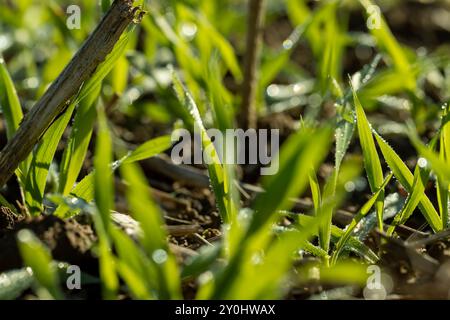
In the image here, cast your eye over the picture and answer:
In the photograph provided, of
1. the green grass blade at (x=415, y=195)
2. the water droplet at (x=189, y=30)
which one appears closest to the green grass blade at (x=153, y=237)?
the green grass blade at (x=415, y=195)

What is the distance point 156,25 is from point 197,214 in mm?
541

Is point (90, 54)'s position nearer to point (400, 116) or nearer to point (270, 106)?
point (270, 106)

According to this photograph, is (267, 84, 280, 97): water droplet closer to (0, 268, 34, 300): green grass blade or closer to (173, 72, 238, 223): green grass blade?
(173, 72, 238, 223): green grass blade

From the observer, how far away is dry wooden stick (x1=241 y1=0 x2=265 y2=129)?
1832mm

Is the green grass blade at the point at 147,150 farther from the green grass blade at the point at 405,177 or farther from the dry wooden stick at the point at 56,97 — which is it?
the green grass blade at the point at 405,177

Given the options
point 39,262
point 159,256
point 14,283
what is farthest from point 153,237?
point 14,283

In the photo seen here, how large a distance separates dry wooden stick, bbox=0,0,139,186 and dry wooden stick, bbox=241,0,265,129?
69cm

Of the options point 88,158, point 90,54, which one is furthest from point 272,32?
point 90,54

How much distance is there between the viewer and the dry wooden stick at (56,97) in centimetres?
117

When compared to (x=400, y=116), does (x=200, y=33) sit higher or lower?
higher

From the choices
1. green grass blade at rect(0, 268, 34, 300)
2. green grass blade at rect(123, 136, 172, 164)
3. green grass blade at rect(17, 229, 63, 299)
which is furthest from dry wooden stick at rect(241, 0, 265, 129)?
green grass blade at rect(17, 229, 63, 299)

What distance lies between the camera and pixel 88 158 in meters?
1.74

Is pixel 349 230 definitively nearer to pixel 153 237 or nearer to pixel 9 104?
pixel 153 237
